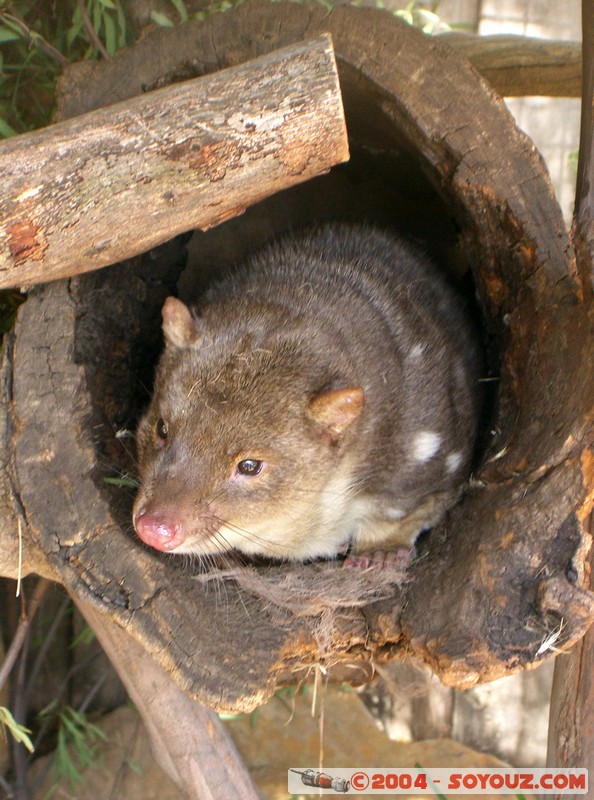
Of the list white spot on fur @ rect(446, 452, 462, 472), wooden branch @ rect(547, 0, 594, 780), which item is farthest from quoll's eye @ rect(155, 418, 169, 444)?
wooden branch @ rect(547, 0, 594, 780)

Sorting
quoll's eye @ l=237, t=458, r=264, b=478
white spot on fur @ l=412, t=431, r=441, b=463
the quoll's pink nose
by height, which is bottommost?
white spot on fur @ l=412, t=431, r=441, b=463

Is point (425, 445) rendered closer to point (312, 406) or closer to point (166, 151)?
point (312, 406)

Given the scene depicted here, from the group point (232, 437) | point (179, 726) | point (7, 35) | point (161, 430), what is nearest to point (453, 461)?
point (232, 437)

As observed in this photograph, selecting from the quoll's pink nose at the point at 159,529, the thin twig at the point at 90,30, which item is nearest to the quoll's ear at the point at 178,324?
the quoll's pink nose at the point at 159,529

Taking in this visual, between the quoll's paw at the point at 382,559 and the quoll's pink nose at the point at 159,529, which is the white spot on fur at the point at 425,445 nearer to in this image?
the quoll's paw at the point at 382,559

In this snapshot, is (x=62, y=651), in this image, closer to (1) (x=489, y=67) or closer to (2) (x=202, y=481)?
(2) (x=202, y=481)

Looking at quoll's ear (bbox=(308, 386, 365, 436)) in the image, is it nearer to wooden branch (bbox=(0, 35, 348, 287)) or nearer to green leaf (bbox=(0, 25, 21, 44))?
wooden branch (bbox=(0, 35, 348, 287))

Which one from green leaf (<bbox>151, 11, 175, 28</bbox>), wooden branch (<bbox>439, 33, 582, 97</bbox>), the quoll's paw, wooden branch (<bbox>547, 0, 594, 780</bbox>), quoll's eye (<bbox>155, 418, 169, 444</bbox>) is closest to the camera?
wooden branch (<bbox>547, 0, 594, 780</bbox>)
